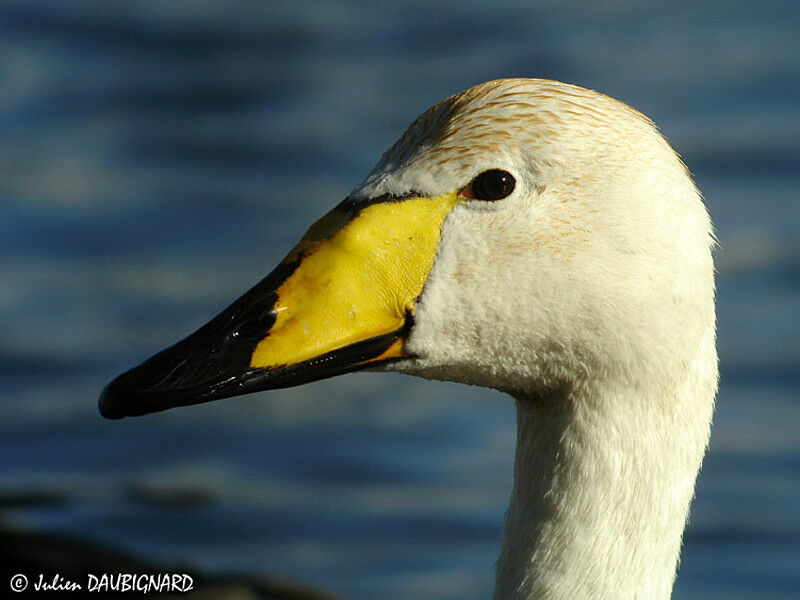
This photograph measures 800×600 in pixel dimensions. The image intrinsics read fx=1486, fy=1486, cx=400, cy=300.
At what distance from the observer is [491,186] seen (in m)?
4.08

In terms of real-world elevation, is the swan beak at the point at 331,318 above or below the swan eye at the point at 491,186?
below

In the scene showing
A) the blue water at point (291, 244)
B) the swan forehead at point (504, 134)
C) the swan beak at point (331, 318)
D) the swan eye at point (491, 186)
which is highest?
the blue water at point (291, 244)

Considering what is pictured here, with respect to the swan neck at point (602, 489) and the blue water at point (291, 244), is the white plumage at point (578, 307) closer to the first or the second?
the swan neck at point (602, 489)

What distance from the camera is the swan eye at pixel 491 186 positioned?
406cm

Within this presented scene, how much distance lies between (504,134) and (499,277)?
1.29 ft

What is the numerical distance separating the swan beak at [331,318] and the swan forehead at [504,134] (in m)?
0.08

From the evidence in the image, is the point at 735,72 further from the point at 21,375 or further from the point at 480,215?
the point at 480,215

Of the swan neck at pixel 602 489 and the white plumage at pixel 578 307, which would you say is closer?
the white plumage at pixel 578 307

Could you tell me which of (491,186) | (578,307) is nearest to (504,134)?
(491,186)

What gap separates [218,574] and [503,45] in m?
7.36

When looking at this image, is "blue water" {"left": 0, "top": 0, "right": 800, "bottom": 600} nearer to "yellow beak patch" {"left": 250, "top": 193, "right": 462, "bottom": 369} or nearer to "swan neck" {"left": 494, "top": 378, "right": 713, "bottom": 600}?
"swan neck" {"left": 494, "top": 378, "right": 713, "bottom": 600}
